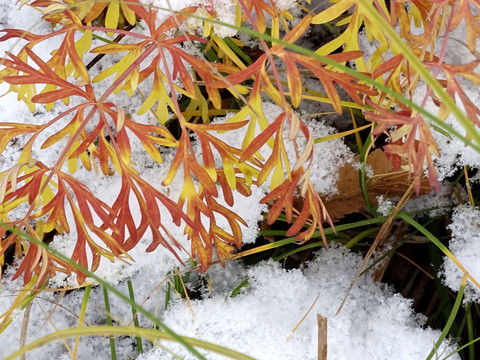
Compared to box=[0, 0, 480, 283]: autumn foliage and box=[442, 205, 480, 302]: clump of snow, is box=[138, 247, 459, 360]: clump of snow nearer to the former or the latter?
box=[442, 205, 480, 302]: clump of snow

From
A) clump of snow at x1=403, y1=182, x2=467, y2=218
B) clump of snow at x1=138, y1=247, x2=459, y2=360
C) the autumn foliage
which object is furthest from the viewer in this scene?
clump of snow at x1=403, y1=182, x2=467, y2=218

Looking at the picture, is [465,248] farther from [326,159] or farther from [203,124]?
[203,124]

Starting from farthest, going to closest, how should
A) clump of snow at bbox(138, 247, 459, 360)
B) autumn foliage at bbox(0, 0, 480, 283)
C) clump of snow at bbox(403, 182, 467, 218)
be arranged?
clump of snow at bbox(403, 182, 467, 218) → clump of snow at bbox(138, 247, 459, 360) → autumn foliage at bbox(0, 0, 480, 283)

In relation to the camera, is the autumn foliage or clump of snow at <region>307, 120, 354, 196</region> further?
clump of snow at <region>307, 120, 354, 196</region>

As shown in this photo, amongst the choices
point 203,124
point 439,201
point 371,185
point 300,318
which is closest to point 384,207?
point 371,185

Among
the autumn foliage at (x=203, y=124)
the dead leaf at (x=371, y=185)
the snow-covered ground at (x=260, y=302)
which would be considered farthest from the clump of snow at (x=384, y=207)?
the autumn foliage at (x=203, y=124)

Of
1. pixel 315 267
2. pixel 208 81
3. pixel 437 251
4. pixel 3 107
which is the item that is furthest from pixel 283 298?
pixel 3 107

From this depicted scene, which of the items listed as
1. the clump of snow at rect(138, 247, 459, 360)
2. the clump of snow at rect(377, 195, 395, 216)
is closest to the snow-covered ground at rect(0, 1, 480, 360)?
the clump of snow at rect(138, 247, 459, 360)

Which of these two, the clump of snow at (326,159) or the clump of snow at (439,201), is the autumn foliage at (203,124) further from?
the clump of snow at (439,201)
